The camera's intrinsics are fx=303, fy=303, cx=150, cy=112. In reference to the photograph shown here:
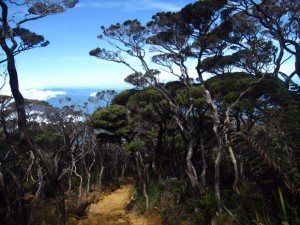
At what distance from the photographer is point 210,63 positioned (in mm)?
15422

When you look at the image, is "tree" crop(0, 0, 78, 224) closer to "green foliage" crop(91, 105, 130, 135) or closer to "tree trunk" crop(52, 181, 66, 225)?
"tree trunk" crop(52, 181, 66, 225)

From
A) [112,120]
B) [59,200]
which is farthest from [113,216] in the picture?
[112,120]

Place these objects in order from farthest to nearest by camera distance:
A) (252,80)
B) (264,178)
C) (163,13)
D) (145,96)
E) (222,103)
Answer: (145,96)
(163,13)
(222,103)
(252,80)
(264,178)

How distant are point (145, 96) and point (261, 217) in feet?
45.8

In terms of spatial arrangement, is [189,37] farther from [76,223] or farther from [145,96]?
[76,223]

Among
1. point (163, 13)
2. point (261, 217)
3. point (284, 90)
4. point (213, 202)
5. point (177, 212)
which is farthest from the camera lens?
point (163, 13)

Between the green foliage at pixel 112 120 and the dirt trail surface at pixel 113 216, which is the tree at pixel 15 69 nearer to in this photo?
the dirt trail surface at pixel 113 216

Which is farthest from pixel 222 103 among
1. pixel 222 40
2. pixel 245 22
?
pixel 245 22

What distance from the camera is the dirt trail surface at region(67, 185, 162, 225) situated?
A: 437 inches

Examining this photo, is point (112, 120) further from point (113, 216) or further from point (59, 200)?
point (59, 200)

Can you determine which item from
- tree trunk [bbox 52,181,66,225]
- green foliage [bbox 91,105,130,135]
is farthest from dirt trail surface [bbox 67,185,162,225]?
green foliage [bbox 91,105,130,135]

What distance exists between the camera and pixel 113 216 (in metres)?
12.3

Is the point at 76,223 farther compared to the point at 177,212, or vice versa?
the point at 76,223

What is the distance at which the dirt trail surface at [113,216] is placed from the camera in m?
11.1
